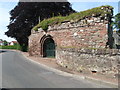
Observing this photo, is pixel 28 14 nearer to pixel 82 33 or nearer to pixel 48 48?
pixel 48 48

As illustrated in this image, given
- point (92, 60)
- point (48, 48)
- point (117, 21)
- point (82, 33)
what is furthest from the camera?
point (48, 48)

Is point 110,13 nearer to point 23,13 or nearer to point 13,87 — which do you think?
point 13,87

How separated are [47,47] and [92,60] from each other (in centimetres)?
993

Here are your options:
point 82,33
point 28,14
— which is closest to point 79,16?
point 82,33

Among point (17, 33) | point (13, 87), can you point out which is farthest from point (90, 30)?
point (17, 33)

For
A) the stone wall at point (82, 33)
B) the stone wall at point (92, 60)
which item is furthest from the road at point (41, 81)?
the stone wall at point (82, 33)

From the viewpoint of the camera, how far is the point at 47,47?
672 inches

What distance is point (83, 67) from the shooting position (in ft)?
27.5

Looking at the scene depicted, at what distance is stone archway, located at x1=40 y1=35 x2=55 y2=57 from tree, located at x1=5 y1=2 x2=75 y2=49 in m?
12.2

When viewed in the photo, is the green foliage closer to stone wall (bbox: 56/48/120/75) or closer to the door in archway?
the door in archway

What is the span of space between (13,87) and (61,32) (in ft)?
30.5

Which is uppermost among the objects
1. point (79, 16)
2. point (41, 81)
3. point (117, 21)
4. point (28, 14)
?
point (28, 14)

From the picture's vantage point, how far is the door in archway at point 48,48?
1659 centimetres

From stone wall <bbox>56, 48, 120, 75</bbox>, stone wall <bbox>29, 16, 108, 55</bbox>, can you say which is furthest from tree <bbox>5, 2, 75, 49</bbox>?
stone wall <bbox>56, 48, 120, 75</bbox>
